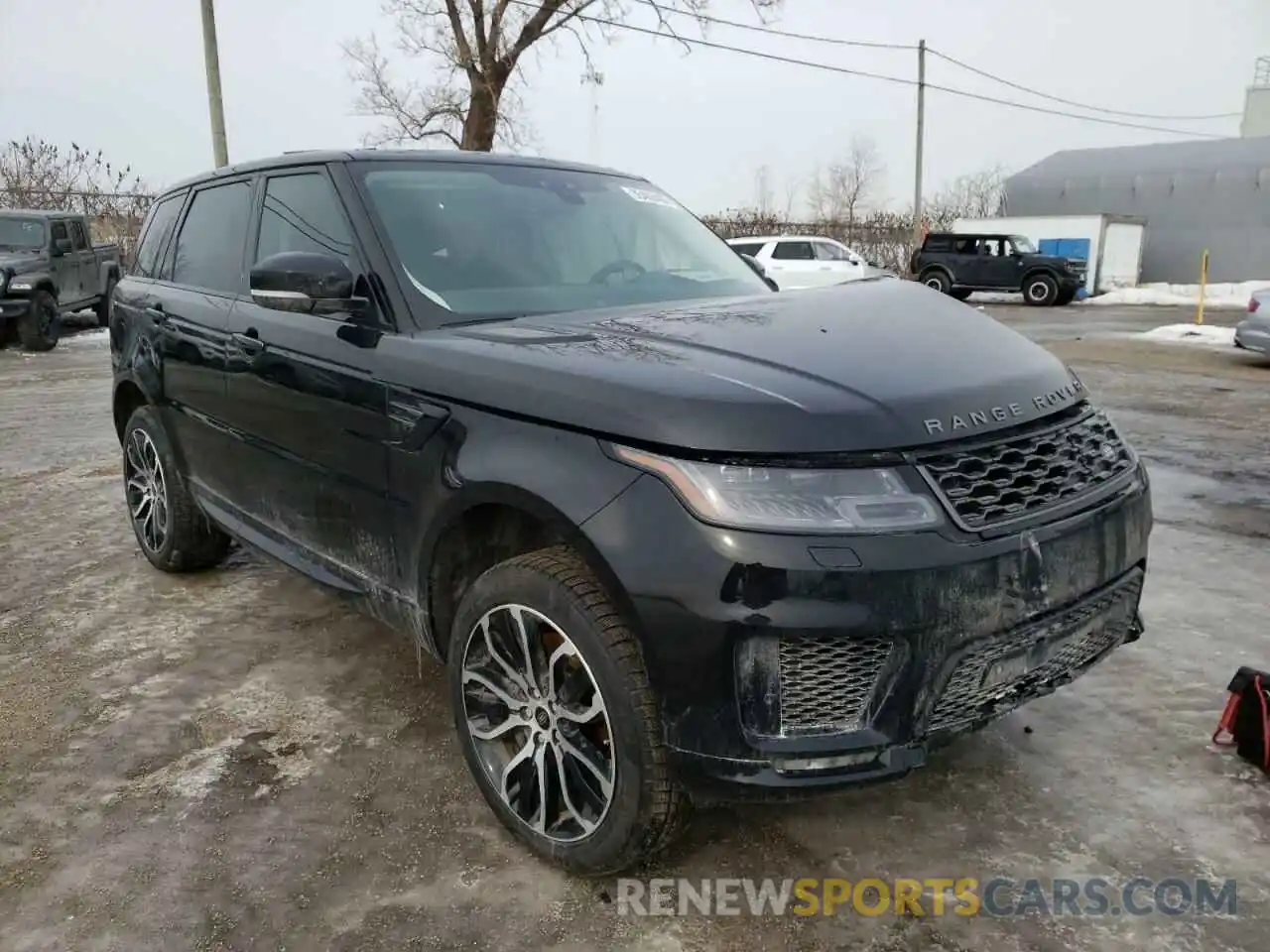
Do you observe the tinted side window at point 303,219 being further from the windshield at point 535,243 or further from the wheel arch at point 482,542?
the wheel arch at point 482,542

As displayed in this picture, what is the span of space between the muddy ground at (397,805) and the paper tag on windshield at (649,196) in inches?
77.7

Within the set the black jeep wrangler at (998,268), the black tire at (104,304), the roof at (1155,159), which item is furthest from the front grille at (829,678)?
the roof at (1155,159)

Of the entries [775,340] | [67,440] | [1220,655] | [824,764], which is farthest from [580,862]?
[67,440]

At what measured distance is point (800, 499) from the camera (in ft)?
6.21

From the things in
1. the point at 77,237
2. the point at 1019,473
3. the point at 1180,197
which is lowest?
the point at 1019,473

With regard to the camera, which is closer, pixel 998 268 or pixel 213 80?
pixel 213 80

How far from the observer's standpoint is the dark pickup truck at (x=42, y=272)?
13336 mm

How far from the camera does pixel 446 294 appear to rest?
2.75m

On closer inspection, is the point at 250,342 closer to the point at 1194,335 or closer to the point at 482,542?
the point at 482,542

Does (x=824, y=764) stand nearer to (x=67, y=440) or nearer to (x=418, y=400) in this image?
(x=418, y=400)

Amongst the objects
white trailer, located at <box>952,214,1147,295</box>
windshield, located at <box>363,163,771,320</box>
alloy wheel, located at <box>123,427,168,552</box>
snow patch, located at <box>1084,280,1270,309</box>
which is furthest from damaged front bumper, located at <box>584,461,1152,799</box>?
white trailer, located at <box>952,214,1147,295</box>

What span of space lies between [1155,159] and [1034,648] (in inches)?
1572

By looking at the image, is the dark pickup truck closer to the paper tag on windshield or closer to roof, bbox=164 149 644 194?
roof, bbox=164 149 644 194

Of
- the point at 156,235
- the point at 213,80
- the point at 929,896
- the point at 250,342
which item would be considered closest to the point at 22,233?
the point at 213,80
